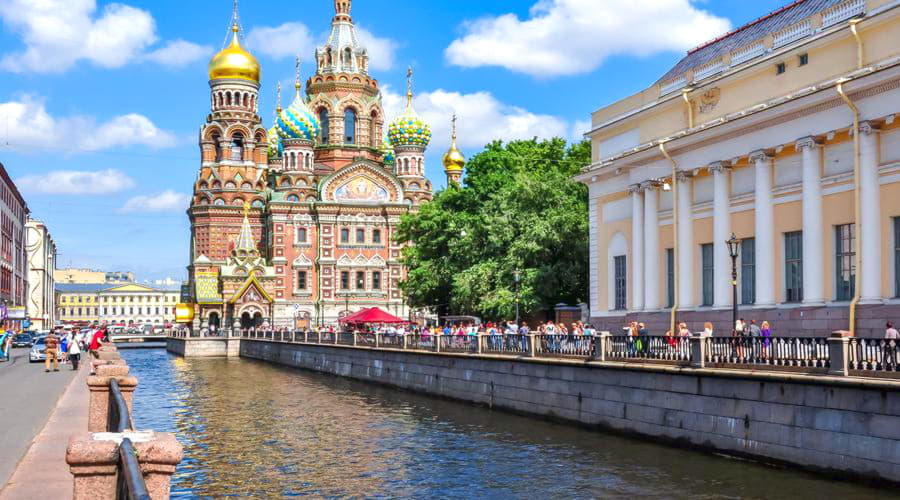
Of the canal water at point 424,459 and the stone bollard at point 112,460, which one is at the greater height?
the stone bollard at point 112,460

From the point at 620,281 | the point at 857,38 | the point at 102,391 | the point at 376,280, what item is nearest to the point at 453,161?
the point at 376,280

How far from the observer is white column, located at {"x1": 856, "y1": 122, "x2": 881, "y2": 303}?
2511cm

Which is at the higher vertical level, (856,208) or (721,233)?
(856,208)

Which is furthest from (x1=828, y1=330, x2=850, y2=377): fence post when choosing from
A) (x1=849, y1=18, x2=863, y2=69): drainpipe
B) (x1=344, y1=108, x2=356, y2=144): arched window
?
(x1=344, y1=108, x2=356, y2=144): arched window

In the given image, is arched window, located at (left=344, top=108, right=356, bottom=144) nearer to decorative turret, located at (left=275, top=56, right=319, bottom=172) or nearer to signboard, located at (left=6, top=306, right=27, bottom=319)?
decorative turret, located at (left=275, top=56, right=319, bottom=172)

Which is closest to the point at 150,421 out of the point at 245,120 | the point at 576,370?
the point at 576,370

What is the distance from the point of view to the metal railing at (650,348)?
77.2 ft

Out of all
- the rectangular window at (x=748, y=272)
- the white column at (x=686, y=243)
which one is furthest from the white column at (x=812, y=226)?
the white column at (x=686, y=243)

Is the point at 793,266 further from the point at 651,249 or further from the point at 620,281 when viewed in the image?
the point at 620,281

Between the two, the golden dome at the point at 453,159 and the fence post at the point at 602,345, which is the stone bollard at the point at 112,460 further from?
the golden dome at the point at 453,159

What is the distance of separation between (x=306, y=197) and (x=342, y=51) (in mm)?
15879

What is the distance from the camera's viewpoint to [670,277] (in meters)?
34.6

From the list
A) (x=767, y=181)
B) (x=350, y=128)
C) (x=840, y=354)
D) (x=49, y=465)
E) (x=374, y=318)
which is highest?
(x=350, y=128)

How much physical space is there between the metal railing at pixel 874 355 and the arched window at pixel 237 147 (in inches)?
3266
